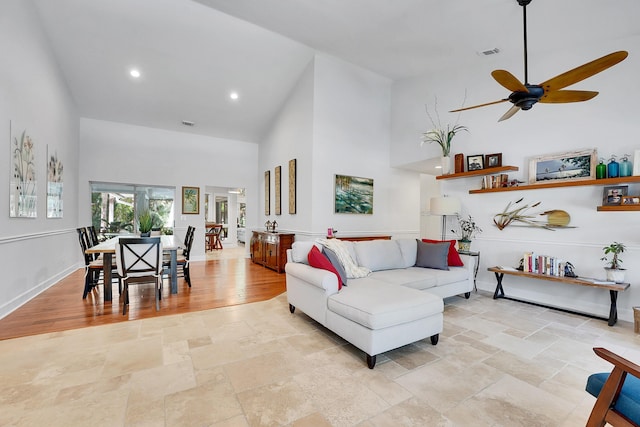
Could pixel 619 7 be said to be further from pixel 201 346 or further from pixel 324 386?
pixel 201 346

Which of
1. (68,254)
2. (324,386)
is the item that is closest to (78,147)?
(68,254)

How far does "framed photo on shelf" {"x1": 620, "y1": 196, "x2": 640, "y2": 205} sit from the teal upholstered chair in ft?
10.1

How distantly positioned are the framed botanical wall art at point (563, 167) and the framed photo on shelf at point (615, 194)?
25 cm

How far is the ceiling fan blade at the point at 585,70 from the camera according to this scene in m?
2.10

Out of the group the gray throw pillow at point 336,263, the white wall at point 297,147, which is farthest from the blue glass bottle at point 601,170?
the white wall at point 297,147

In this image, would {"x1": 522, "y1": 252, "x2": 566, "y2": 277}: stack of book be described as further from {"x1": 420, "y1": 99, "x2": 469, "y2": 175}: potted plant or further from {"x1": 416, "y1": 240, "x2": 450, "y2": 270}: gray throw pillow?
{"x1": 420, "y1": 99, "x2": 469, "y2": 175}: potted plant

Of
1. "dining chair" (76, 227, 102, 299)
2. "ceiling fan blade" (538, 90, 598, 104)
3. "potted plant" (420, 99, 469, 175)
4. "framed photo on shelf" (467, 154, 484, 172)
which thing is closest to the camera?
"ceiling fan blade" (538, 90, 598, 104)

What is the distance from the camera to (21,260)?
3609 millimetres

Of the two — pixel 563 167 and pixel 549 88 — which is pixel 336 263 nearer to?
pixel 549 88

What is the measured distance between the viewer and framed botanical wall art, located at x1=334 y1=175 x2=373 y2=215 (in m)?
5.88

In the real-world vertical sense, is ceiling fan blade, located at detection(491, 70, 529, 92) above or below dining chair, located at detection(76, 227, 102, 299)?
above

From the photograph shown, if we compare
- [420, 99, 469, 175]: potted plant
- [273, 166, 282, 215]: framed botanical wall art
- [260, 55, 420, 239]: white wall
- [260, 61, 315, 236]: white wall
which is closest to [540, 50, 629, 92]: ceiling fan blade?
[420, 99, 469, 175]: potted plant

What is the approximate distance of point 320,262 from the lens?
3059 mm

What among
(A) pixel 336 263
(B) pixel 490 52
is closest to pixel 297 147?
(A) pixel 336 263
